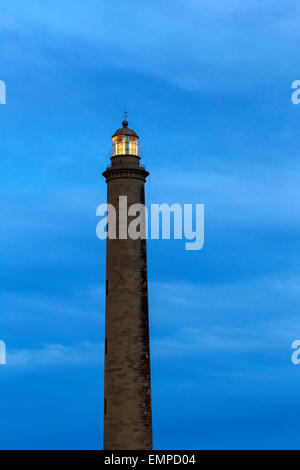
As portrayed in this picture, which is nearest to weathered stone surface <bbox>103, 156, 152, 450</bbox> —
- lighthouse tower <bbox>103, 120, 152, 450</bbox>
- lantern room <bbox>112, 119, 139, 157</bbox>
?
lighthouse tower <bbox>103, 120, 152, 450</bbox>

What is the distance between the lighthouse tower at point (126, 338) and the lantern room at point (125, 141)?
102 inches

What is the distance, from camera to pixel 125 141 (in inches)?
2933

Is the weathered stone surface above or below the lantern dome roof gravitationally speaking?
below

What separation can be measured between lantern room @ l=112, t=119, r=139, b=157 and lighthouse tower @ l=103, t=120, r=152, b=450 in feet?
8.52

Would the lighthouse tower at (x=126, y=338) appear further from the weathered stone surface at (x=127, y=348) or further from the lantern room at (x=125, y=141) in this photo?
the lantern room at (x=125, y=141)

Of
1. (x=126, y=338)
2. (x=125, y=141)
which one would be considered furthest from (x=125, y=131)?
(x=126, y=338)

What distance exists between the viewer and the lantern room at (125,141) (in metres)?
74.2

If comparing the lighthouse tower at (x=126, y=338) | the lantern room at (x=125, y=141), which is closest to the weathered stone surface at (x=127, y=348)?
the lighthouse tower at (x=126, y=338)

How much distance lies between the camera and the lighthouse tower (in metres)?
68.1

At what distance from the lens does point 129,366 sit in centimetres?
6875

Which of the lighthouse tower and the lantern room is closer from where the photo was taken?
the lighthouse tower

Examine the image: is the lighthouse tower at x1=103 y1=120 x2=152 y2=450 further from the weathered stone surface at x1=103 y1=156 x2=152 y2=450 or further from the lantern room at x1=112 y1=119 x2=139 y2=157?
the lantern room at x1=112 y1=119 x2=139 y2=157

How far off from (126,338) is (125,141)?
51.8ft

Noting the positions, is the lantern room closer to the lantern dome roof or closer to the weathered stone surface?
the lantern dome roof
